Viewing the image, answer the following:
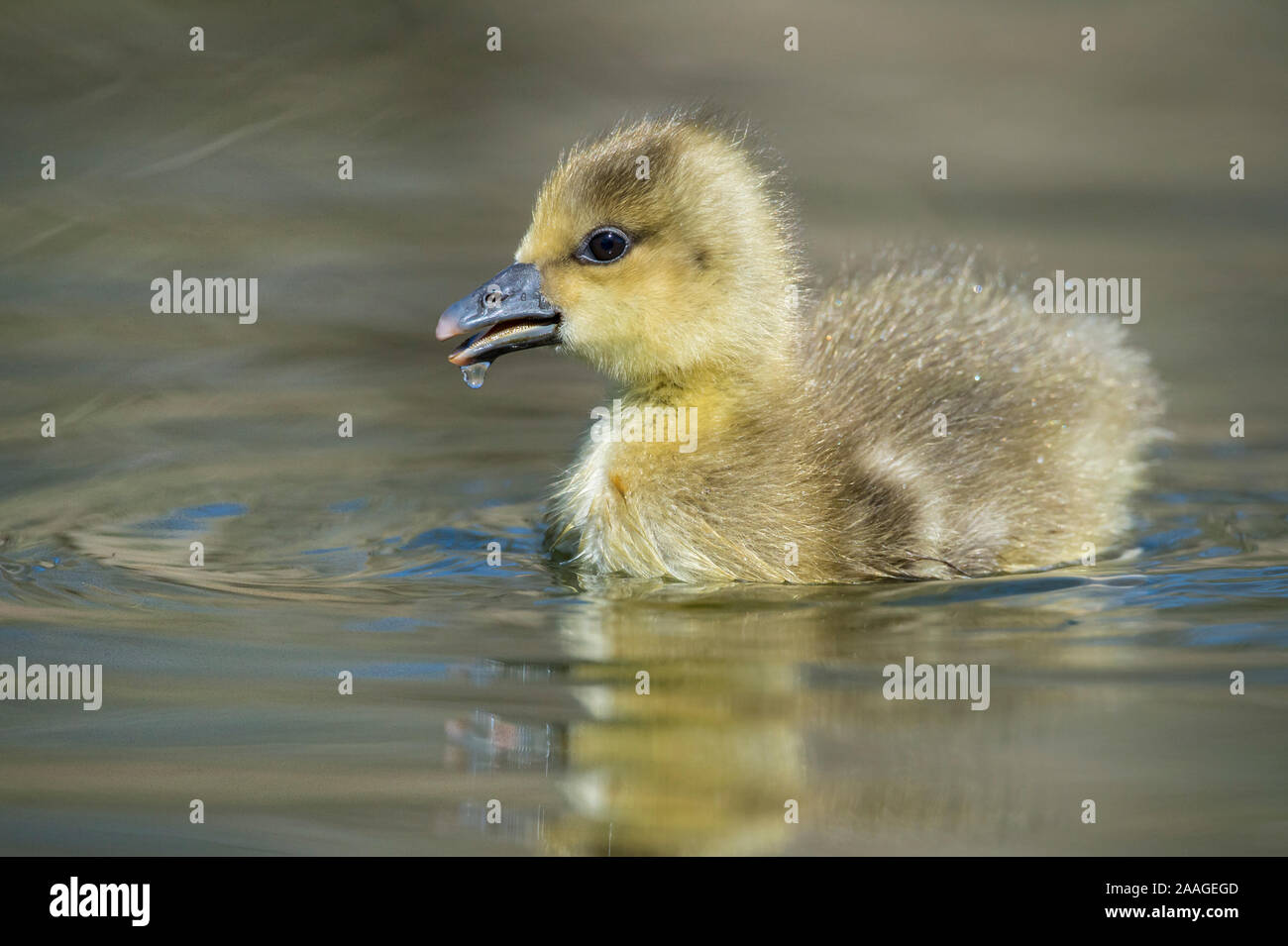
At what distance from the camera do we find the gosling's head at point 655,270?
5.79m

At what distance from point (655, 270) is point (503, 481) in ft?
4.50

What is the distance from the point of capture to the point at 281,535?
616 centimetres

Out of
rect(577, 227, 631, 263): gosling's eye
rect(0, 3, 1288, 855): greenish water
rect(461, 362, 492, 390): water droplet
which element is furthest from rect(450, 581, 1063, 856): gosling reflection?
rect(577, 227, 631, 263): gosling's eye

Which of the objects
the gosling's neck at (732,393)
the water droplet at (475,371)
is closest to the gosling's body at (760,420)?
the gosling's neck at (732,393)

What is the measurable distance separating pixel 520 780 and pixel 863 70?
772 cm

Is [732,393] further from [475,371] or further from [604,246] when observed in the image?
[475,371]

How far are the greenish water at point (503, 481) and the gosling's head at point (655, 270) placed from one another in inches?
28.6

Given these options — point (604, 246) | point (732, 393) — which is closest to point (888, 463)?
point (732, 393)

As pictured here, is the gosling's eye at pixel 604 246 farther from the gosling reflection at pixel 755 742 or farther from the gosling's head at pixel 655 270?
the gosling reflection at pixel 755 742

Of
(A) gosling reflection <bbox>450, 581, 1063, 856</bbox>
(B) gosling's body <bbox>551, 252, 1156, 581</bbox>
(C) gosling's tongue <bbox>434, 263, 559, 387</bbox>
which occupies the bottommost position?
(A) gosling reflection <bbox>450, 581, 1063, 856</bbox>

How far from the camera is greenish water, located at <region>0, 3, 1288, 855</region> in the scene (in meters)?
4.08

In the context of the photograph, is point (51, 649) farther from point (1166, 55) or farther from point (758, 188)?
point (1166, 55)

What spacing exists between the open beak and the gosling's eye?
166 mm

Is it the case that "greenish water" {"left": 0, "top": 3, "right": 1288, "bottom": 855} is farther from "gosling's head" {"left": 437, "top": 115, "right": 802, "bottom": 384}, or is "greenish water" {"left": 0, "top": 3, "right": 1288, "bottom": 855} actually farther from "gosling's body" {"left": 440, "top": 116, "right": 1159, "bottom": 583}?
"gosling's head" {"left": 437, "top": 115, "right": 802, "bottom": 384}
